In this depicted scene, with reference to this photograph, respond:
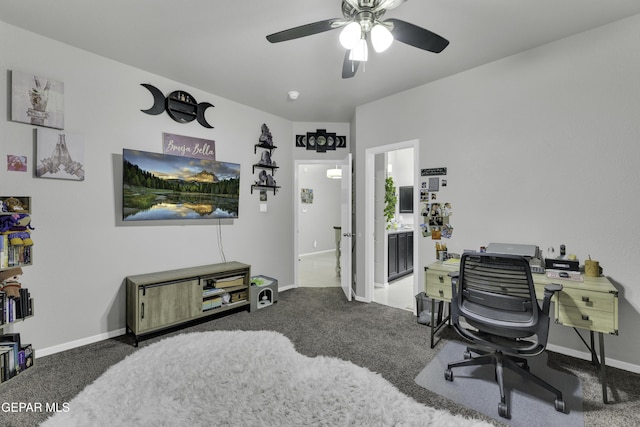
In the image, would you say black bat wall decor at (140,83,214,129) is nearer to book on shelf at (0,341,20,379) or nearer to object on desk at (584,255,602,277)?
book on shelf at (0,341,20,379)

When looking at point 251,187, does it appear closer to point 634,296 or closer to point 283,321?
point 283,321

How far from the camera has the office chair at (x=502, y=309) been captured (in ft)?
5.90

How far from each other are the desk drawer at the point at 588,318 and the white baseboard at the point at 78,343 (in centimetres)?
380

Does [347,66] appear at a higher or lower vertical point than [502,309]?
higher

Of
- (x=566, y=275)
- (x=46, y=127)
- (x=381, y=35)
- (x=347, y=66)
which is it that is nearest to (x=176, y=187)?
(x=46, y=127)

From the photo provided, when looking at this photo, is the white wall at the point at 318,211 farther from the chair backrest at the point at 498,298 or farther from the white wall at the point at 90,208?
the chair backrest at the point at 498,298

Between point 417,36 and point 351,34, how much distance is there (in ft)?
1.42

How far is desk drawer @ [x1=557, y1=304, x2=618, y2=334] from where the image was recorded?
1.88 m

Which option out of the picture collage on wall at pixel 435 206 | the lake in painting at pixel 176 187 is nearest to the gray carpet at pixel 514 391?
the picture collage on wall at pixel 435 206

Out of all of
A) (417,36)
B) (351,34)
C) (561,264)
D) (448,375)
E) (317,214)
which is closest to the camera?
(351,34)

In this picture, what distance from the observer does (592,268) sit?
2254 millimetres

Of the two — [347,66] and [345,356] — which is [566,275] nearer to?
[345,356]

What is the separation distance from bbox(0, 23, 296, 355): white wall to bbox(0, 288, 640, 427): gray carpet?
0.34m

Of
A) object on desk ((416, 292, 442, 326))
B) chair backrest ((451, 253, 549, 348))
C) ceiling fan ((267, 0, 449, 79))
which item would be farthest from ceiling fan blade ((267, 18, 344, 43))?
object on desk ((416, 292, 442, 326))
